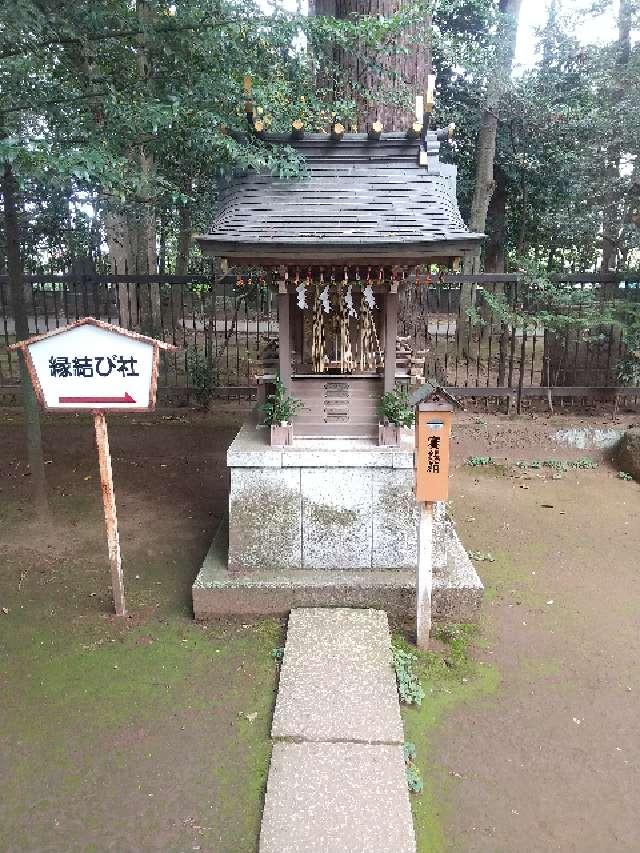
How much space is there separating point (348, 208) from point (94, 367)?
269cm

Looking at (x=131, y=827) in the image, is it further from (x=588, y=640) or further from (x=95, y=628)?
(x=588, y=640)

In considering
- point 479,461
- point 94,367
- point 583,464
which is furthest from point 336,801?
point 583,464

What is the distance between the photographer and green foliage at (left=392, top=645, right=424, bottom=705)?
178 inches

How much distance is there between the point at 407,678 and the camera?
4.69 m

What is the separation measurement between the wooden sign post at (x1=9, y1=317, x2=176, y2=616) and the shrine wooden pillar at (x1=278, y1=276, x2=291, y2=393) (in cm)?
124

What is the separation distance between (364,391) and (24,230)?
769 cm

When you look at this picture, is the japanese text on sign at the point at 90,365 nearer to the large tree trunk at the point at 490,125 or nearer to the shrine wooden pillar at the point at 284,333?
the shrine wooden pillar at the point at 284,333

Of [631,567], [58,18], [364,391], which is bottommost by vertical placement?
[631,567]

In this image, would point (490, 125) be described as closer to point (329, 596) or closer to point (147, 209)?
point (147, 209)

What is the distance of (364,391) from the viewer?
6.19m

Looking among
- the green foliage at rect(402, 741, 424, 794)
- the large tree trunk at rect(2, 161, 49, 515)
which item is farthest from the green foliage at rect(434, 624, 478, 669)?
the large tree trunk at rect(2, 161, 49, 515)

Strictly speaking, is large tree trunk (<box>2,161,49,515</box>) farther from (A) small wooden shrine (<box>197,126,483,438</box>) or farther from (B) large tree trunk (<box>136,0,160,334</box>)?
(A) small wooden shrine (<box>197,126,483,438</box>)

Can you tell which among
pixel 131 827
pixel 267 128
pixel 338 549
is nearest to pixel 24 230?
pixel 267 128

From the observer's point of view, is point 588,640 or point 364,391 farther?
point 364,391
